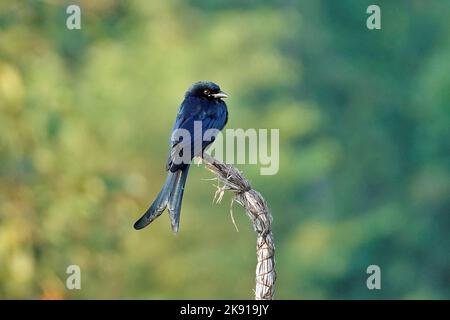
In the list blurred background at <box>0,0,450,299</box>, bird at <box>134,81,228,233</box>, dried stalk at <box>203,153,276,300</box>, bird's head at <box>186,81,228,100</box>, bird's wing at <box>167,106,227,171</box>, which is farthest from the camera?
blurred background at <box>0,0,450,299</box>

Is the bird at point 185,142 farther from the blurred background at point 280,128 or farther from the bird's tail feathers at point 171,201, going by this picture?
the blurred background at point 280,128

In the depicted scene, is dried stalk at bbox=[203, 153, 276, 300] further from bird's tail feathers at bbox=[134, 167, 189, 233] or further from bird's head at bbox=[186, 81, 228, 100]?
bird's head at bbox=[186, 81, 228, 100]

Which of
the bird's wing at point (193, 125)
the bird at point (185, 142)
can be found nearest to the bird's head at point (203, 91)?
the bird at point (185, 142)

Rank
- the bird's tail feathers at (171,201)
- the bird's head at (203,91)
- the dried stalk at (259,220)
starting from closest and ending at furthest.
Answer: the dried stalk at (259,220), the bird's tail feathers at (171,201), the bird's head at (203,91)

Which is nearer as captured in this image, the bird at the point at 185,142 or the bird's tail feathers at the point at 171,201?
the bird's tail feathers at the point at 171,201

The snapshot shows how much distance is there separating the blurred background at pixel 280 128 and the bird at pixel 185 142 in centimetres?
523

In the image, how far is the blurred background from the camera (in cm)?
1588

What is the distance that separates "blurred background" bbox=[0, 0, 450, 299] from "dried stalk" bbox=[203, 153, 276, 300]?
24.3 ft

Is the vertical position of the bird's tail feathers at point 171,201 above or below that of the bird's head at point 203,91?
below

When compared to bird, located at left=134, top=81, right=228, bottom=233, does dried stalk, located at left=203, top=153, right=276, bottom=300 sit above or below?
below

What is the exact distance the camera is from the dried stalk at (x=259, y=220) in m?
5.06

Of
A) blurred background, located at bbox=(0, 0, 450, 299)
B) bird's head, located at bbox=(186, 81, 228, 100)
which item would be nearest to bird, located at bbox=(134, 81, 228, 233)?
bird's head, located at bbox=(186, 81, 228, 100)

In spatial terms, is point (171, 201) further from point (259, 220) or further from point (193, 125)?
point (193, 125)
